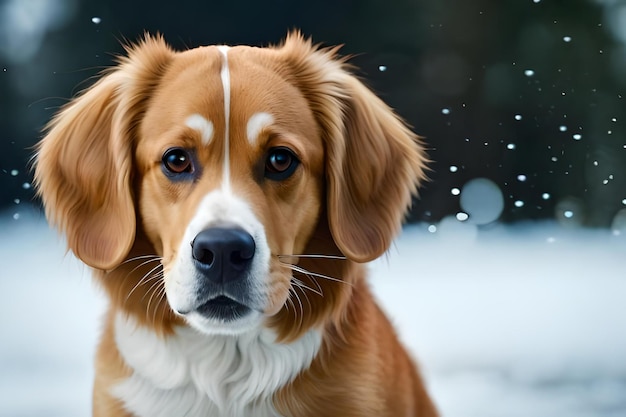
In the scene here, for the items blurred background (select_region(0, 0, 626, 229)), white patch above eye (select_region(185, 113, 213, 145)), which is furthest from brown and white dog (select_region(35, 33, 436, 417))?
blurred background (select_region(0, 0, 626, 229))

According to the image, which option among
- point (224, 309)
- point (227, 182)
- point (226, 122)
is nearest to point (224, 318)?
point (224, 309)

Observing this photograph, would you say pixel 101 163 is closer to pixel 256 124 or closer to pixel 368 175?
pixel 256 124

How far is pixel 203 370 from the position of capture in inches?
63.7

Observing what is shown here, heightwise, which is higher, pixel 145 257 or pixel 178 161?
pixel 178 161

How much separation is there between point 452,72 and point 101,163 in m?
0.99

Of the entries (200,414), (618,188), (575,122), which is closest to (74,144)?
(200,414)

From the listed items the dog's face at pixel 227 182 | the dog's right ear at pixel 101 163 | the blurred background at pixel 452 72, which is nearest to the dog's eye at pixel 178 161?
the dog's face at pixel 227 182

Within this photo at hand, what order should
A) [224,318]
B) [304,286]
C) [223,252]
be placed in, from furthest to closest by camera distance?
[304,286]
[224,318]
[223,252]

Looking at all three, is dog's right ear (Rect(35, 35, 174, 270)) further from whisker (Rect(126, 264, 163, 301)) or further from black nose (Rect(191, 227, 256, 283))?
black nose (Rect(191, 227, 256, 283))

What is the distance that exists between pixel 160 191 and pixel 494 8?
1.13 metres

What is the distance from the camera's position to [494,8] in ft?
7.39

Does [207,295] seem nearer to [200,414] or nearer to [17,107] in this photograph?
[200,414]

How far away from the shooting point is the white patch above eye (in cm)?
148

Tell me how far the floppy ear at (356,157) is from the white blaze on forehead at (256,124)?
15cm
